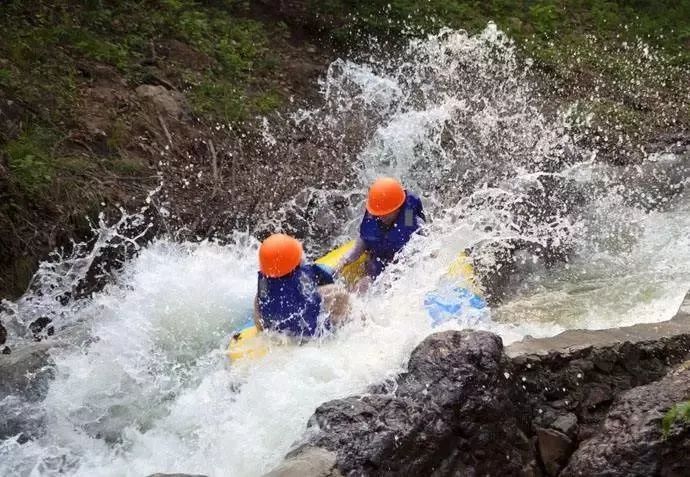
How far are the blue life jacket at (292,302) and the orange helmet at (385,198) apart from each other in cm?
104

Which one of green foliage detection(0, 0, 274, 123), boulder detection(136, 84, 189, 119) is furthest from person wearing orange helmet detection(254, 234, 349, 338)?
boulder detection(136, 84, 189, 119)

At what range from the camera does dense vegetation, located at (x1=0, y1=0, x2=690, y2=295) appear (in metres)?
7.20

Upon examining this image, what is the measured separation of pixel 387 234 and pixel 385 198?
0.31 meters

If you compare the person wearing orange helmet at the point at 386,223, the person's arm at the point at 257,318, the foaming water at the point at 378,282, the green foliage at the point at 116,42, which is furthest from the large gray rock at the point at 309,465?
the green foliage at the point at 116,42

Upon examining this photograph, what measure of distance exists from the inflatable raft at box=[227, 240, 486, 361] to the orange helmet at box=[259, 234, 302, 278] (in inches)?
21.5

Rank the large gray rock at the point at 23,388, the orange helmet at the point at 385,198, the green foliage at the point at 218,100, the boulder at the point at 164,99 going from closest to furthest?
the large gray rock at the point at 23,388, the orange helmet at the point at 385,198, the boulder at the point at 164,99, the green foliage at the point at 218,100

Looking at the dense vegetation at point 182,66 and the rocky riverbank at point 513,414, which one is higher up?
the dense vegetation at point 182,66

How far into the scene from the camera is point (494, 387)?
15.7 feet

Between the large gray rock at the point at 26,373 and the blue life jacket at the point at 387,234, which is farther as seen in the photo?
the blue life jacket at the point at 387,234

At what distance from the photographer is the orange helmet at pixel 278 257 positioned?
5.76 meters

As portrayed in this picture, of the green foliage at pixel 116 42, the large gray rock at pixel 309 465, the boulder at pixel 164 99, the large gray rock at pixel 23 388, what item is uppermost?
the green foliage at pixel 116 42

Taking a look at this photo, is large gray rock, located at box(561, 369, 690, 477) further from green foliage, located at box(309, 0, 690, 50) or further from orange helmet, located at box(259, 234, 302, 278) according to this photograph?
green foliage, located at box(309, 0, 690, 50)

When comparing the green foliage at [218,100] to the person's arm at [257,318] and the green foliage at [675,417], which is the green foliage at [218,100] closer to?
the person's arm at [257,318]

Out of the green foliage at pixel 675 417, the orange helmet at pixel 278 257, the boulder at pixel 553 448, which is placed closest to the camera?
the green foliage at pixel 675 417
